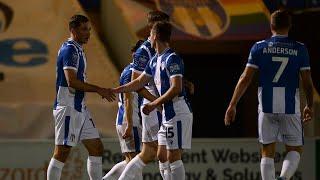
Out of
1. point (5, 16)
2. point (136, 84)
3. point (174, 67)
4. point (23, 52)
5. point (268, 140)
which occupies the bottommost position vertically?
point (268, 140)

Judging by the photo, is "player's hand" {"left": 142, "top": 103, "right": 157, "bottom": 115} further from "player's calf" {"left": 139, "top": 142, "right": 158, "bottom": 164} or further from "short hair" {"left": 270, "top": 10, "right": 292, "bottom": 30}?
"short hair" {"left": 270, "top": 10, "right": 292, "bottom": 30}

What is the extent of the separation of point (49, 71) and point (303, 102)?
3786mm

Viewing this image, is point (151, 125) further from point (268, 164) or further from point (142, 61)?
point (268, 164)

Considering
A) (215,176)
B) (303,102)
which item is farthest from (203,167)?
(303,102)

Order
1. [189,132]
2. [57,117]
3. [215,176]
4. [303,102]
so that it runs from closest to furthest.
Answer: [189,132]
[57,117]
[215,176]
[303,102]

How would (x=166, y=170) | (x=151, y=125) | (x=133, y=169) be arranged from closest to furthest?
(x=166, y=170) < (x=133, y=169) < (x=151, y=125)

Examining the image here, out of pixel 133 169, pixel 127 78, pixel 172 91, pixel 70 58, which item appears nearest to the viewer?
pixel 172 91

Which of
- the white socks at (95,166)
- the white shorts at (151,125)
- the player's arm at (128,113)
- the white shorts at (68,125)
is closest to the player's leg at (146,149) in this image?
the white shorts at (151,125)

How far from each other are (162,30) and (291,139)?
1755 mm

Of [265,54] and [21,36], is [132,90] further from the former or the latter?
[21,36]

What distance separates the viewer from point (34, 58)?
1597cm

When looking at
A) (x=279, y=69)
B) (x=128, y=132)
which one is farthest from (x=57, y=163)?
(x=279, y=69)

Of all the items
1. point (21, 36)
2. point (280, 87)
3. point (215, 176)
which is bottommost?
point (215, 176)

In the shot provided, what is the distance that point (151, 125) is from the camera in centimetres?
1166
